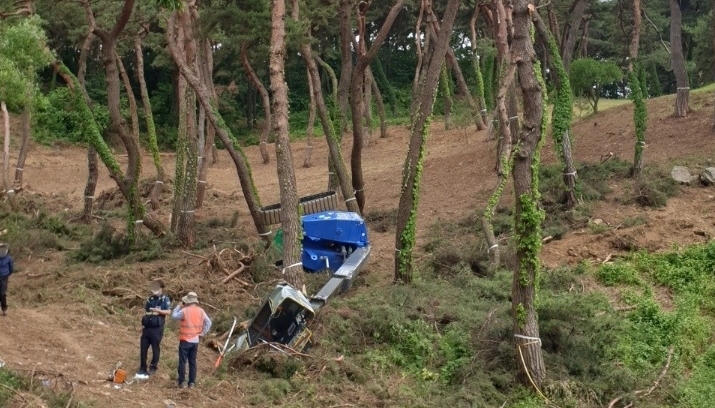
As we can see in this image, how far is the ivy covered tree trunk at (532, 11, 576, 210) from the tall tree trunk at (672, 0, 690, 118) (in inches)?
234

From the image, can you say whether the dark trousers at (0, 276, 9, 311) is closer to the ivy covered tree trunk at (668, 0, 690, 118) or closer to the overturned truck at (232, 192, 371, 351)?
the overturned truck at (232, 192, 371, 351)

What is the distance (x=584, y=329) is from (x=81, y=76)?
1593cm

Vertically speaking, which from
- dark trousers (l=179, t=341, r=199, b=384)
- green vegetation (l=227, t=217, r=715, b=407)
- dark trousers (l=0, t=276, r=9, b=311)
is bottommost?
green vegetation (l=227, t=217, r=715, b=407)

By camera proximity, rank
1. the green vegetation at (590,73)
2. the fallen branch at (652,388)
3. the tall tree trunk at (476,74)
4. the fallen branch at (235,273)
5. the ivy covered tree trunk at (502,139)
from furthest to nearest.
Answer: the tall tree trunk at (476,74) → the green vegetation at (590,73) → the fallen branch at (235,273) → the ivy covered tree trunk at (502,139) → the fallen branch at (652,388)

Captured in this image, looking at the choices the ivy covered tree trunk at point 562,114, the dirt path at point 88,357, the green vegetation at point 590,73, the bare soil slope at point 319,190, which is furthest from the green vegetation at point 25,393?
the green vegetation at point 590,73

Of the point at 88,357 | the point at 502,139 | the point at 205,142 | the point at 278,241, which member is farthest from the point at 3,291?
the point at 205,142

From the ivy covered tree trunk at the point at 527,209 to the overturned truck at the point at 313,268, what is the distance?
2.89m

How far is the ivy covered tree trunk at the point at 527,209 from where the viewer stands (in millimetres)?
11266

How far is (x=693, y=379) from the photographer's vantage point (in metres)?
12.5

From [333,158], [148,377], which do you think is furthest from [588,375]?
[333,158]

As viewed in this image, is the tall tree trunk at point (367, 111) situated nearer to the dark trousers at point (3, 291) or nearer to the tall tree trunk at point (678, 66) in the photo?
the tall tree trunk at point (678, 66)

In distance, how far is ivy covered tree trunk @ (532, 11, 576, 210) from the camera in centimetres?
1688

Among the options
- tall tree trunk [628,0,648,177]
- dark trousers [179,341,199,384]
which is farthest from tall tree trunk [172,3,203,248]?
tall tree trunk [628,0,648,177]

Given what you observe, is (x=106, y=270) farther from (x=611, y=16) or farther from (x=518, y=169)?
(x=611, y=16)
